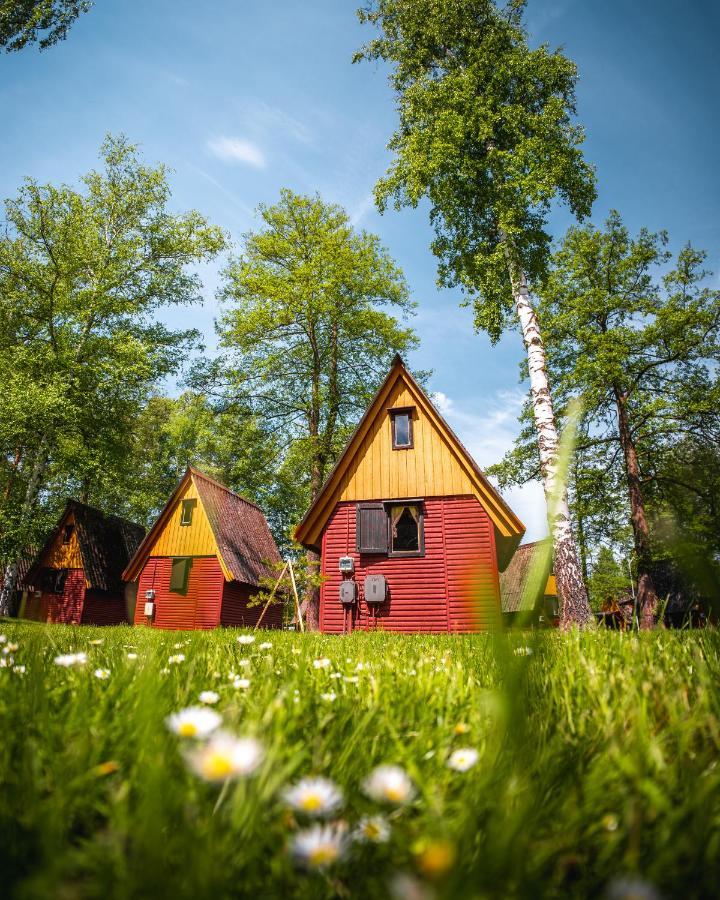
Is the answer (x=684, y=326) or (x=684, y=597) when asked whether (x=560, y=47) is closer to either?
(x=684, y=326)

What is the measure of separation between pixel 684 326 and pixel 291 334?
15200 mm

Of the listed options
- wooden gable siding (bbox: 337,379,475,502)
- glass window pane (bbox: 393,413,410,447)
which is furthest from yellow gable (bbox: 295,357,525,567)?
glass window pane (bbox: 393,413,410,447)

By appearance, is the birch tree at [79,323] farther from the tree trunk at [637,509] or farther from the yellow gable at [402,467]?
the tree trunk at [637,509]

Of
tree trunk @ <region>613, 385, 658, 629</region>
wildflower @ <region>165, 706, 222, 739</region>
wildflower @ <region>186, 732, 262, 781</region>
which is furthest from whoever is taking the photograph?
tree trunk @ <region>613, 385, 658, 629</region>

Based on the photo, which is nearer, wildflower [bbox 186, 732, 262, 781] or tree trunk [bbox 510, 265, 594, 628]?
wildflower [bbox 186, 732, 262, 781]

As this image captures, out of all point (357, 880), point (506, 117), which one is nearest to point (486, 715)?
point (357, 880)

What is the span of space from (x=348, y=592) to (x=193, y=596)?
10.6 meters

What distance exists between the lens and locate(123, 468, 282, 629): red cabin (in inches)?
759

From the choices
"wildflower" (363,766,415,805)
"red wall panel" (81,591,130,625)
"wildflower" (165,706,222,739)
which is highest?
"wildflower" (165,706,222,739)

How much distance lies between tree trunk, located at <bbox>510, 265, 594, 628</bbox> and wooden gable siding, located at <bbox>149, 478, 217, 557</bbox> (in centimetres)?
1468

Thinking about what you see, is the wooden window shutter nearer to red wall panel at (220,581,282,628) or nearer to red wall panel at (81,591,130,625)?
red wall panel at (220,581,282,628)

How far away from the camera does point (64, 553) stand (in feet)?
74.1

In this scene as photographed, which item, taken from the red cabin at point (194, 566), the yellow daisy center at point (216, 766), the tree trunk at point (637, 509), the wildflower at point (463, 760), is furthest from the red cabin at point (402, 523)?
the yellow daisy center at point (216, 766)

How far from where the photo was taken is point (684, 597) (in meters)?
24.0
